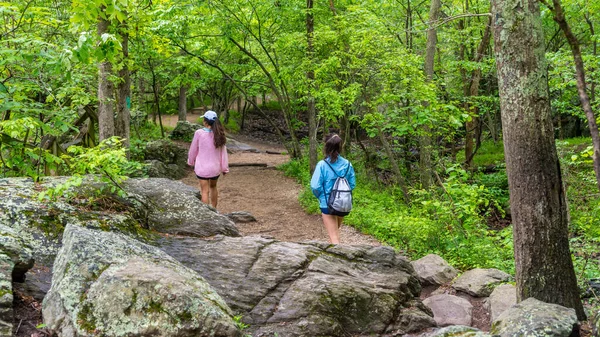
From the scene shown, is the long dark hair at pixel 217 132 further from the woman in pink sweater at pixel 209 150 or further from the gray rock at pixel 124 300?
the gray rock at pixel 124 300

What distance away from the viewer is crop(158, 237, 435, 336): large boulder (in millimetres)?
4535

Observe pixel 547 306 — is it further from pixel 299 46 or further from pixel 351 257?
pixel 299 46

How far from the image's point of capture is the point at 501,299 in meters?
5.53

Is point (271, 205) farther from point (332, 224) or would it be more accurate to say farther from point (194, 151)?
point (332, 224)

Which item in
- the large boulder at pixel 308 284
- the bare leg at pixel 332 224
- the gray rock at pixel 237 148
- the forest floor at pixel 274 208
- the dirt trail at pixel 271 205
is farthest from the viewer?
the gray rock at pixel 237 148

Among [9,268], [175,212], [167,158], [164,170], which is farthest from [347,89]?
[9,268]

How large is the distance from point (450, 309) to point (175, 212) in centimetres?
388

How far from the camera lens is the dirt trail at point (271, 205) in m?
9.77

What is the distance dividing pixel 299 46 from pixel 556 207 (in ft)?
32.9

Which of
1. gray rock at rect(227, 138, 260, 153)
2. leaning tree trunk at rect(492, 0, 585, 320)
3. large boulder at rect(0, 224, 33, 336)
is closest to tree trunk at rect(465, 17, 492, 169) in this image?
leaning tree trunk at rect(492, 0, 585, 320)

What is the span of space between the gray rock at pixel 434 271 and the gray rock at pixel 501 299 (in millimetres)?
999

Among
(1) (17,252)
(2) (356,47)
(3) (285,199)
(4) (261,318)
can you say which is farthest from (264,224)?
(1) (17,252)

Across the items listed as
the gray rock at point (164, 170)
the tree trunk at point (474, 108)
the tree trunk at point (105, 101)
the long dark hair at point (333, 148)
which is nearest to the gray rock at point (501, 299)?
the long dark hair at point (333, 148)

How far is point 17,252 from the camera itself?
401cm
